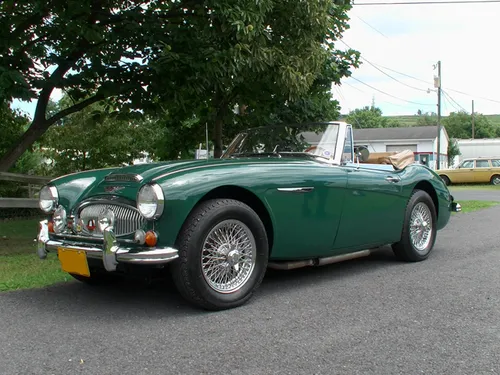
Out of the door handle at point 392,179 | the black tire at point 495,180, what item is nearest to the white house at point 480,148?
the black tire at point 495,180

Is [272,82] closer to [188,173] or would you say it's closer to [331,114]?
[331,114]

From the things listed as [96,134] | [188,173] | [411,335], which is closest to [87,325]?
[188,173]

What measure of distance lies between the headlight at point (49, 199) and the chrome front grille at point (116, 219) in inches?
16.6

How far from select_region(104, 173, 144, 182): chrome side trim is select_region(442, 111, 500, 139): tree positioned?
86.3 metres

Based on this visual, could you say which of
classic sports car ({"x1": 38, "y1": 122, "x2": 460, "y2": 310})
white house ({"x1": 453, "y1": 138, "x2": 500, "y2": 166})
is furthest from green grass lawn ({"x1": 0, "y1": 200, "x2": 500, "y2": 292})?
white house ({"x1": 453, "y1": 138, "x2": 500, "y2": 166})

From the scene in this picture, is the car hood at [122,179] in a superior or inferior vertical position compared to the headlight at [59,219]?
superior

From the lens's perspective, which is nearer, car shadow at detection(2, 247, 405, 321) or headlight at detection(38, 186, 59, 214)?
car shadow at detection(2, 247, 405, 321)

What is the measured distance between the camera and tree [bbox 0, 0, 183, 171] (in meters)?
6.91

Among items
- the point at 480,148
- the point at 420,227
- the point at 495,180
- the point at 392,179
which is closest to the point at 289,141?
the point at 392,179

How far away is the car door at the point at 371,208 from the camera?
15.5 feet

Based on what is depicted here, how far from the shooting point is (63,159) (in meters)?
12.7

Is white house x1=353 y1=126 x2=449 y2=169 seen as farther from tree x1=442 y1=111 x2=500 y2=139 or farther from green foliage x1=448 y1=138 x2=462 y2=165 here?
tree x1=442 y1=111 x2=500 y2=139

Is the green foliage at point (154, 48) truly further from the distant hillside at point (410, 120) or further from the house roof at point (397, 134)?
the distant hillside at point (410, 120)

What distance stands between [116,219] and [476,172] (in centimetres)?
2814
